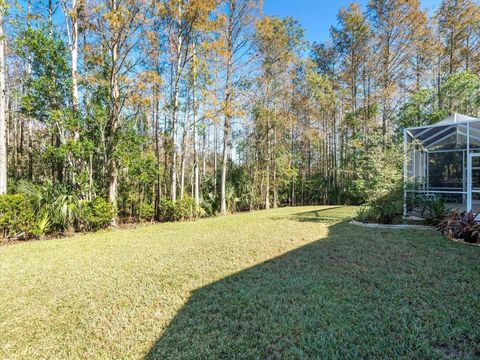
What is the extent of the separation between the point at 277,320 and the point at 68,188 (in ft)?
25.6

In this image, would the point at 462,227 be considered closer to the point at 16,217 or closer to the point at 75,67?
the point at 16,217

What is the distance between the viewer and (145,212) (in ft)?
31.2

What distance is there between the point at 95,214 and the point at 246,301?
21.0 feet

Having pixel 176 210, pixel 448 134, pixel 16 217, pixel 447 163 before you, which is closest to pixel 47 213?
pixel 16 217

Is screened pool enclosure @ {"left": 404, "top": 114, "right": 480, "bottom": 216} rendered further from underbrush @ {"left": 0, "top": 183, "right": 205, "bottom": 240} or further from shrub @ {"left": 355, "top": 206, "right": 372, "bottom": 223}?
underbrush @ {"left": 0, "top": 183, "right": 205, "bottom": 240}

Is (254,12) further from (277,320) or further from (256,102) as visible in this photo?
(277,320)

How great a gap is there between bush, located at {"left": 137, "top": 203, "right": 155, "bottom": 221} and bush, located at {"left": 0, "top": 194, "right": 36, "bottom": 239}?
11.2ft

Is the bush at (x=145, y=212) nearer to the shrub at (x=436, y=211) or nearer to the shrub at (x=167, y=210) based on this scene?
the shrub at (x=167, y=210)

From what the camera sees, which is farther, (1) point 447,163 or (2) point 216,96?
(2) point 216,96

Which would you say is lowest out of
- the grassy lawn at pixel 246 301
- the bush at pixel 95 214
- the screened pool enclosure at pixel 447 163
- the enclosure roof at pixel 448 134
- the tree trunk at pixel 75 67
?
the grassy lawn at pixel 246 301

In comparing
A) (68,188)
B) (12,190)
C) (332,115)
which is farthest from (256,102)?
(12,190)

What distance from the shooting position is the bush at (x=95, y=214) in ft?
23.8

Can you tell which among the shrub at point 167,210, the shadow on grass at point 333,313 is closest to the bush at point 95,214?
the shrub at point 167,210

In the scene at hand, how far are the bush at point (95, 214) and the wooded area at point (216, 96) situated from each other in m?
0.29
